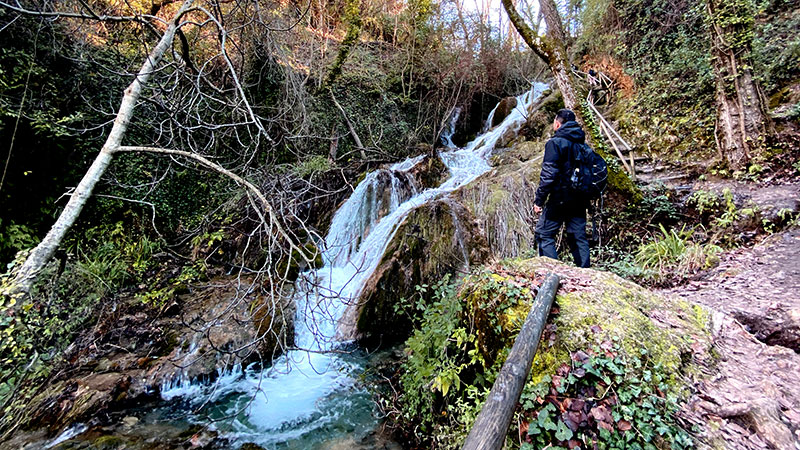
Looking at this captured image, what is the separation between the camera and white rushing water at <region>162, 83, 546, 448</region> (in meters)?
3.53

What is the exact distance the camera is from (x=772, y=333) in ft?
8.77

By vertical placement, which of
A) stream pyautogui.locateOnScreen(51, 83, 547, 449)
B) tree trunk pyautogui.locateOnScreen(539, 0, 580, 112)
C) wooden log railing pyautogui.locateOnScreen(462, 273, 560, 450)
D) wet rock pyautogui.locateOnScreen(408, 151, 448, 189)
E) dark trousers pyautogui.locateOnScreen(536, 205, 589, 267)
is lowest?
stream pyautogui.locateOnScreen(51, 83, 547, 449)

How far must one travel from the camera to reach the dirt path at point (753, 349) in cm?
170

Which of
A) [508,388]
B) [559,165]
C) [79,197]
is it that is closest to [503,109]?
[559,165]

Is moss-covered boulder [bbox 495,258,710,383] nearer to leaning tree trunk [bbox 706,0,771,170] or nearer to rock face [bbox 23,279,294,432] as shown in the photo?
rock face [bbox 23,279,294,432]

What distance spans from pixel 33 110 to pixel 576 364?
8.73 meters

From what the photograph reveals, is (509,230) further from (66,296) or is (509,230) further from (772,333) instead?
(66,296)

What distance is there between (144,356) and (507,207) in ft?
20.3

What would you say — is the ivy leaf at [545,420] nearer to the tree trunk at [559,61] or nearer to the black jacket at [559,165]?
the black jacket at [559,165]

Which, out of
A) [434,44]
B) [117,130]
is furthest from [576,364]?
[434,44]

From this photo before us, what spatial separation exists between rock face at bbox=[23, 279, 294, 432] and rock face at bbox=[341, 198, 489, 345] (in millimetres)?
1262

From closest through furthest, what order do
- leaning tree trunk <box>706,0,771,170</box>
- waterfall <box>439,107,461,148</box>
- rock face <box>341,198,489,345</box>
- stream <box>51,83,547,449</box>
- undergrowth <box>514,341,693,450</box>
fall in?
undergrowth <box>514,341,693,450</box> → stream <box>51,83,547,449</box> → leaning tree trunk <box>706,0,771,170</box> → rock face <box>341,198,489,345</box> → waterfall <box>439,107,461,148</box>

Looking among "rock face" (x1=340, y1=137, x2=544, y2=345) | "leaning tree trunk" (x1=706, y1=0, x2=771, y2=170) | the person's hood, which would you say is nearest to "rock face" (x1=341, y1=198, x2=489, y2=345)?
"rock face" (x1=340, y1=137, x2=544, y2=345)

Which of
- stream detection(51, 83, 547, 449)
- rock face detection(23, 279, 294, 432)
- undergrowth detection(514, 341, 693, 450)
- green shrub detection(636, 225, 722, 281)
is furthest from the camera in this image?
green shrub detection(636, 225, 722, 281)
